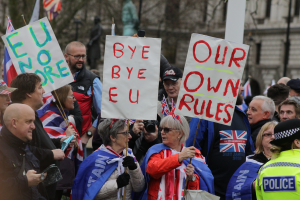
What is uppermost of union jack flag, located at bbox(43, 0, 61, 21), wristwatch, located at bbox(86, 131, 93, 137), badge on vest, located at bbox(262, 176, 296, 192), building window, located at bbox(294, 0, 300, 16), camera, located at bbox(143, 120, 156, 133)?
building window, located at bbox(294, 0, 300, 16)

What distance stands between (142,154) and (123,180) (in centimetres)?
96

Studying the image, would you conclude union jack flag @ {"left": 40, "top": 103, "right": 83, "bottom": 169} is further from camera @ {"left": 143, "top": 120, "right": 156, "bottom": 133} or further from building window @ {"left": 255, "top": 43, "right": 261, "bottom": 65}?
building window @ {"left": 255, "top": 43, "right": 261, "bottom": 65}

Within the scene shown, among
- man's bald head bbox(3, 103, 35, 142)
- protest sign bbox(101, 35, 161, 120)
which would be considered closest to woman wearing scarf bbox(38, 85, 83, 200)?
protest sign bbox(101, 35, 161, 120)

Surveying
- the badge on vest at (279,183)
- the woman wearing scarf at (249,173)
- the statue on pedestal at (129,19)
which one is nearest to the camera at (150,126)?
the woman wearing scarf at (249,173)

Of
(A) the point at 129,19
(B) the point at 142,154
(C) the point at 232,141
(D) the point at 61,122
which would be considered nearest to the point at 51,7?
(A) the point at 129,19

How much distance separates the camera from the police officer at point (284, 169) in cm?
321

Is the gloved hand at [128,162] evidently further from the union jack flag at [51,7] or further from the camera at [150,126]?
the union jack flag at [51,7]

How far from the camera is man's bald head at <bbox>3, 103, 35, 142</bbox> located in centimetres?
378

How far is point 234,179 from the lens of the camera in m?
4.41

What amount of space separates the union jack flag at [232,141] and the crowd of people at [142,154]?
0.01 meters

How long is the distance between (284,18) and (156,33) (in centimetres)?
1225

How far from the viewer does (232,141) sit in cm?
492

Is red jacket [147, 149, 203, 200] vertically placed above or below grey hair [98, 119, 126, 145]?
below

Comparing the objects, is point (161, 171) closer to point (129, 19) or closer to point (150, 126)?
point (150, 126)
